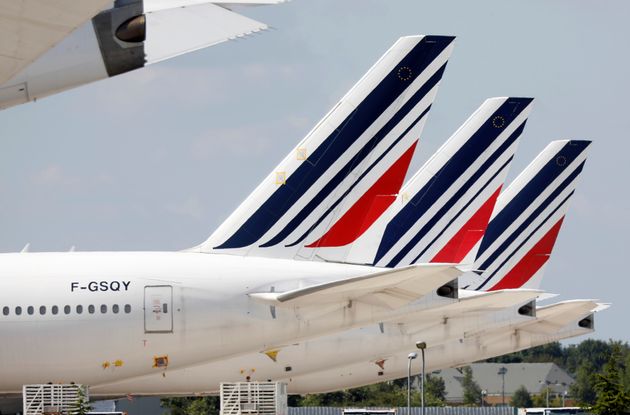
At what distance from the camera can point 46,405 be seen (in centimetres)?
2889

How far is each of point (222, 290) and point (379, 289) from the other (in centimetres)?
346

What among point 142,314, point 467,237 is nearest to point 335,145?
point 142,314

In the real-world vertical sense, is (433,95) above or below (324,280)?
above

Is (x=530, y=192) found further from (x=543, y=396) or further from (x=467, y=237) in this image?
(x=543, y=396)

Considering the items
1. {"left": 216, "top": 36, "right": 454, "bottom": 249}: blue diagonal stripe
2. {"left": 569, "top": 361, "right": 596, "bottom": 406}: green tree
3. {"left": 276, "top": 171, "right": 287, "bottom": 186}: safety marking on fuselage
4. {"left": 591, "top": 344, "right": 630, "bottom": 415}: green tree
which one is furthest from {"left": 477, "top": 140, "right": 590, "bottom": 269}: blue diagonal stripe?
{"left": 569, "top": 361, "right": 596, "bottom": 406}: green tree

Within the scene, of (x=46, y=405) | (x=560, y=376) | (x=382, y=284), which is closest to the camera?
(x=382, y=284)

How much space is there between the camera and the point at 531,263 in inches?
1703

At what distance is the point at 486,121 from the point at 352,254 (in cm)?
1032

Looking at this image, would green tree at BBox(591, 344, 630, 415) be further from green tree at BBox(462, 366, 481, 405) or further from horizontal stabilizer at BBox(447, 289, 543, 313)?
green tree at BBox(462, 366, 481, 405)

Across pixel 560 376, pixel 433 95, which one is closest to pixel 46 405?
pixel 433 95

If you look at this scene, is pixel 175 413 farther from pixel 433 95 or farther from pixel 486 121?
pixel 433 95

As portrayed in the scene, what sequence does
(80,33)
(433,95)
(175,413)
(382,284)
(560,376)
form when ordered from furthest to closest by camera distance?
(560,376) < (175,413) < (433,95) < (382,284) < (80,33)

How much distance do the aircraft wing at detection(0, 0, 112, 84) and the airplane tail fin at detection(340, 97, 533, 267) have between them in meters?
26.0

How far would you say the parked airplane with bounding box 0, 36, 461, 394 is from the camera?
2778cm
